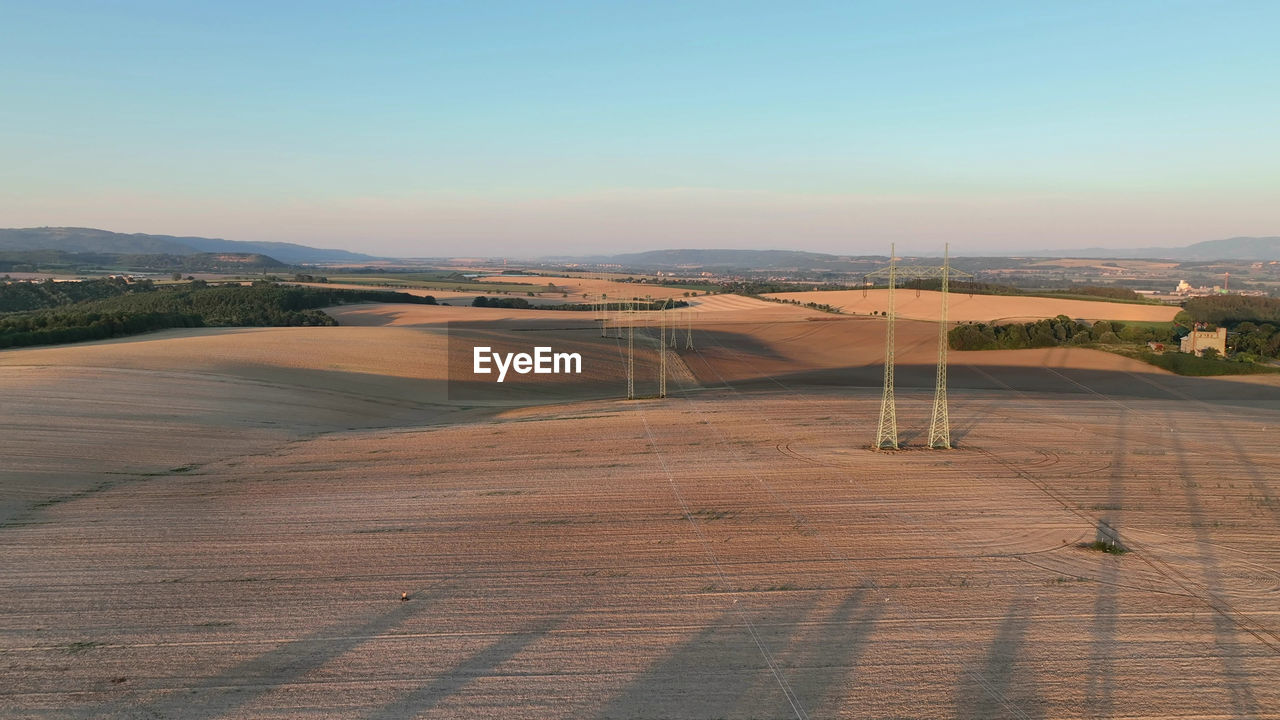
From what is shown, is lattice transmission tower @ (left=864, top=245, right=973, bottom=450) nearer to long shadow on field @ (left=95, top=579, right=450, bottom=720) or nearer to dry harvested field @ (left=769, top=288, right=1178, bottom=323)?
long shadow on field @ (left=95, top=579, right=450, bottom=720)

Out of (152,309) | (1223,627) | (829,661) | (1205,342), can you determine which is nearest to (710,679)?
(829,661)

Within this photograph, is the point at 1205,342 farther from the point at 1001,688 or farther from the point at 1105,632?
the point at 1001,688

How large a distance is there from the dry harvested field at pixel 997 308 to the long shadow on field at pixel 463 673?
68582mm

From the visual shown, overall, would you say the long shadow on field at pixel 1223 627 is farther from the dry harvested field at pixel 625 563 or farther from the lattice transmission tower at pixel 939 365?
the lattice transmission tower at pixel 939 365

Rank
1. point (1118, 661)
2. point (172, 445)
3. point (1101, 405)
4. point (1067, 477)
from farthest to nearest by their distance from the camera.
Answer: point (1101, 405), point (172, 445), point (1067, 477), point (1118, 661)

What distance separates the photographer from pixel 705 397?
1601 inches

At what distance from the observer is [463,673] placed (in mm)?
11430

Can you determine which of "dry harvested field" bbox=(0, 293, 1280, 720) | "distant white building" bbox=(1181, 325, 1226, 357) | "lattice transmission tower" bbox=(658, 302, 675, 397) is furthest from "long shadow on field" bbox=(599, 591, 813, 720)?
"distant white building" bbox=(1181, 325, 1226, 357)

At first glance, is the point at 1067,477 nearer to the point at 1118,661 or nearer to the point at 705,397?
the point at 1118,661

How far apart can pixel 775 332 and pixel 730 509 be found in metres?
64.7

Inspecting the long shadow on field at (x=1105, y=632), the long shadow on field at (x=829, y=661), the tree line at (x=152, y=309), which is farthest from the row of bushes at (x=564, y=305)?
the long shadow on field at (x=829, y=661)

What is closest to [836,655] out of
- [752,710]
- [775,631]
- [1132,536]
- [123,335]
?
[775,631]

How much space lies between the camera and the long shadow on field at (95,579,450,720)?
34.1 feet

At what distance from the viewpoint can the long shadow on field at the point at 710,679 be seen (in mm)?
10484
